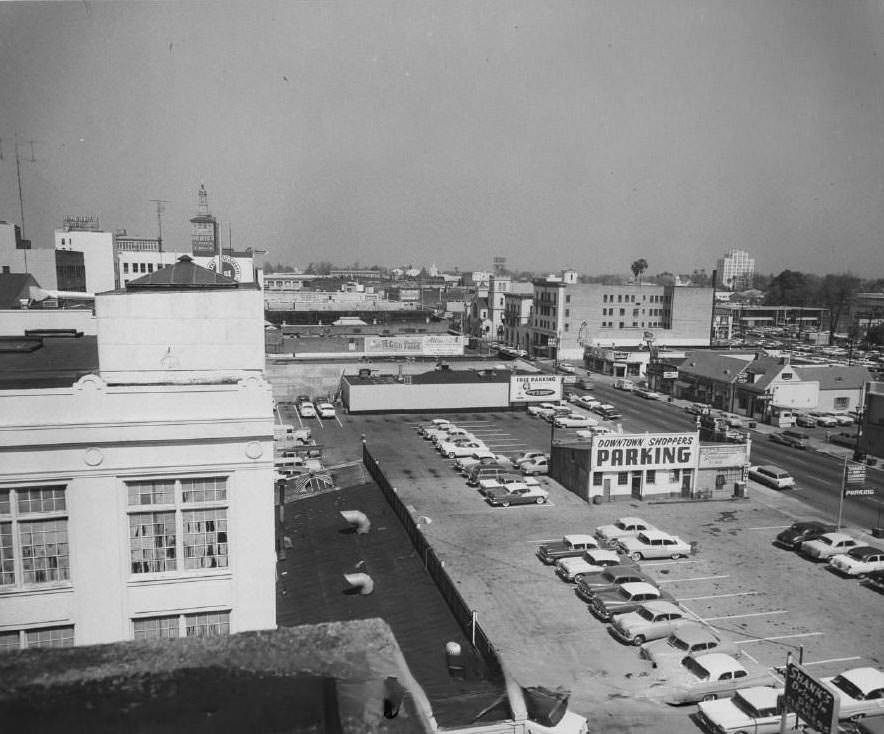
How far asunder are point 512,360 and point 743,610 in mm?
30956

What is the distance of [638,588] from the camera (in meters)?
15.5

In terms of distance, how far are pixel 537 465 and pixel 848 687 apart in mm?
15005

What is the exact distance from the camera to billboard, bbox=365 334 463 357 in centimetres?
4231

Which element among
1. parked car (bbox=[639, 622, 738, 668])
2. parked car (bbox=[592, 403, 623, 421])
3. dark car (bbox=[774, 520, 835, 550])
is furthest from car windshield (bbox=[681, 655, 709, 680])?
parked car (bbox=[592, 403, 623, 421])

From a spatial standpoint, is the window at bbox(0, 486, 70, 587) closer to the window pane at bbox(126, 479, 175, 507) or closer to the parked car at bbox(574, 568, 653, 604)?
the window pane at bbox(126, 479, 175, 507)

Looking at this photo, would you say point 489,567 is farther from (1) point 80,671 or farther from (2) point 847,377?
(2) point 847,377

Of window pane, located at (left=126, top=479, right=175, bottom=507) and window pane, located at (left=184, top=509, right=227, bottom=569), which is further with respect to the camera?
window pane, located at (left=184, top=509, right=227, bottom=569)

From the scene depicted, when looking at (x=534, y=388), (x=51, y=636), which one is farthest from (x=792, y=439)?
(x=51, y=636)

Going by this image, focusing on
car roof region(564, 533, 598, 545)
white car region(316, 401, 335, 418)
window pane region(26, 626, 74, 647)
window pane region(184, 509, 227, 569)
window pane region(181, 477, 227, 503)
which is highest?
window pane region(181, 477, 227, 503)

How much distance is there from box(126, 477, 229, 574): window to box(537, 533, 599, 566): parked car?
11.8 metres

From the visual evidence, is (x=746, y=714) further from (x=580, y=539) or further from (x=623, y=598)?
(x=580, y=539)

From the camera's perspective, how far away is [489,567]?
1750 cm

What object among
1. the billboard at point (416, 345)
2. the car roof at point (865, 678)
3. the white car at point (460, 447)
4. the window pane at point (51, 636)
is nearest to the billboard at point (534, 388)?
the billboard at point (416, 345)

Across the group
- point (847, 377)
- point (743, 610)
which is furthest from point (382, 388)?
point (847, 377)
